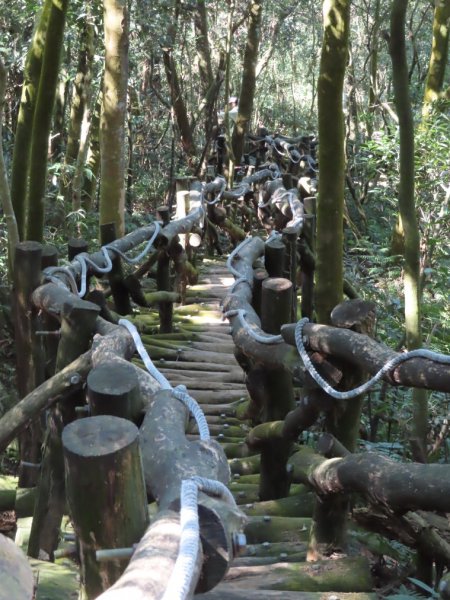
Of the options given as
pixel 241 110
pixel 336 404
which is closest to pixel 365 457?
pixel 336 404

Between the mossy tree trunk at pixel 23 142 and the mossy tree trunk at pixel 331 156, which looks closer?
the mossy tree trunk at pixel 331 156

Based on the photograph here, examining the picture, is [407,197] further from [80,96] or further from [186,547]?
[80,96]

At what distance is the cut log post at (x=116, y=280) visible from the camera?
567 cm

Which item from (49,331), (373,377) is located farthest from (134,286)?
(373,377)

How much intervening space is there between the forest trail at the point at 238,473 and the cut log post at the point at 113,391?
1.78ft

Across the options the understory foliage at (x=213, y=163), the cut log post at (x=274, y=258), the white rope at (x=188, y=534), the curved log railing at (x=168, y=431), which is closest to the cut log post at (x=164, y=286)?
the curved log railing at (x=168, y=431)

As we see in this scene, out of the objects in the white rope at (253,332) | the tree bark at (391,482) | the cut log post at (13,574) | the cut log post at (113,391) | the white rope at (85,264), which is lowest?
the tree bark at (391,482)

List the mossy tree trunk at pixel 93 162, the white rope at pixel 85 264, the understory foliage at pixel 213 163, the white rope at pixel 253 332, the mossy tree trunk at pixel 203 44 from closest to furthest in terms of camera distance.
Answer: the white rope at pixel 253 332, the white rope at pixel 85 264, the understory foliage at pixel 213 163, the mossy tree trunk at pixel 93 162, the mossy tree trunk at pixel 203 44

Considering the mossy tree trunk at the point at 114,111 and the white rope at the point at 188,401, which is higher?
the mossy tree trunk at the point at 114,111

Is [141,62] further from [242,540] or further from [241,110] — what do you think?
[242,540]

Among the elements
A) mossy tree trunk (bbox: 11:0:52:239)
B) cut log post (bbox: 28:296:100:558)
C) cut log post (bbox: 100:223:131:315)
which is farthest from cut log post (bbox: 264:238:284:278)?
cut log post (bbox: 28:296:100:558)

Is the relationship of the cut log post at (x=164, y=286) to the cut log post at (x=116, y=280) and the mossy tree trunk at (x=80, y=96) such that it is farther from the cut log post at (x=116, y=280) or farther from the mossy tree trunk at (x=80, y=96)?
the mossy tree trunk at (x=80, y=96)

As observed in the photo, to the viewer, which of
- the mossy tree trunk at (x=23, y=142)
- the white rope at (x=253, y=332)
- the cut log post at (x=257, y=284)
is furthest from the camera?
the mossy tree trunk at (x=23, y=142)

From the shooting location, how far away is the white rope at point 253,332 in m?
3.52
